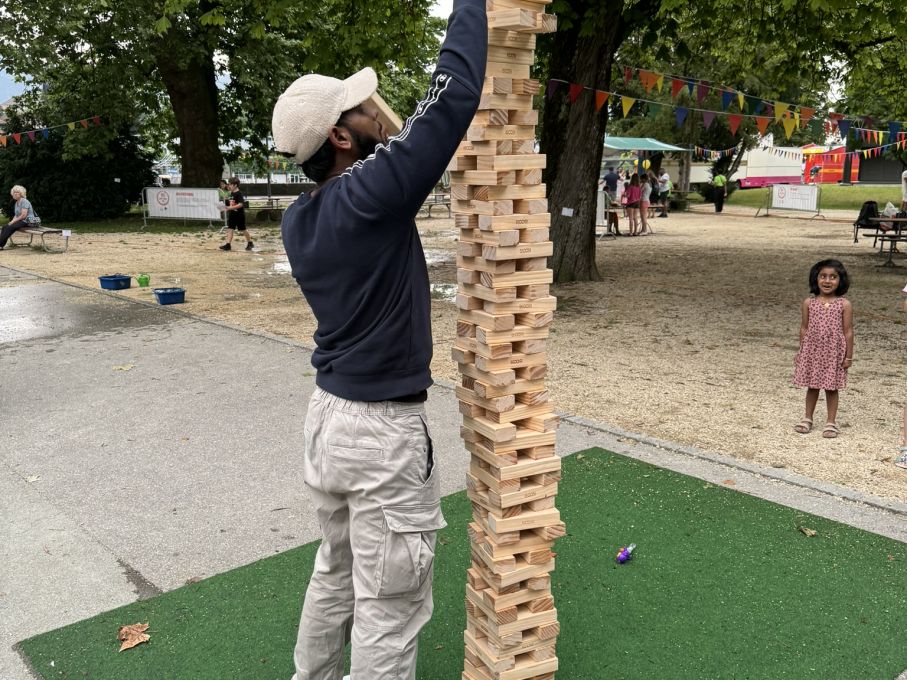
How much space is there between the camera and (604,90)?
11.6m

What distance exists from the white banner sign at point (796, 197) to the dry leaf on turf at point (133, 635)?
92.8ft

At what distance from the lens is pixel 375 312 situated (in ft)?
7.11

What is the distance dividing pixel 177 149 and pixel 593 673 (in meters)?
29.4

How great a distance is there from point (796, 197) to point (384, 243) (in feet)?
96.9

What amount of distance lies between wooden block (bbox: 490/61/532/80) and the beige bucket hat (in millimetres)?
449

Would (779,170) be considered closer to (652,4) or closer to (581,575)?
(652,4)

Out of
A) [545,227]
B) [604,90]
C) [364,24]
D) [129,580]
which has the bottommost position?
[129,580]

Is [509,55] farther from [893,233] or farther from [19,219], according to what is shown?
[19,219]

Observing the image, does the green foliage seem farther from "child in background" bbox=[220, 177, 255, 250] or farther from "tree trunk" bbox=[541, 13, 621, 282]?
"tree trunk" bbox=[541, 13, 621, 282]

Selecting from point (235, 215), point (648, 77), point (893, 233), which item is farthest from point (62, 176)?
point (893, 233)

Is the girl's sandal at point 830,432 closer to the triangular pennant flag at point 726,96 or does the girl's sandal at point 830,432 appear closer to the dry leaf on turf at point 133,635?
the dry leaf on turf at point 133,635

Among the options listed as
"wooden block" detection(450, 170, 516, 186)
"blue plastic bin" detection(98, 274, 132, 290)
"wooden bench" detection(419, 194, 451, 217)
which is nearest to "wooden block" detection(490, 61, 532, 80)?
"wooden block" detection(450, 170, 516, 186)

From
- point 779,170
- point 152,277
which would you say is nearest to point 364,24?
point 152,277

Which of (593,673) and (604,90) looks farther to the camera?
(604,90)
